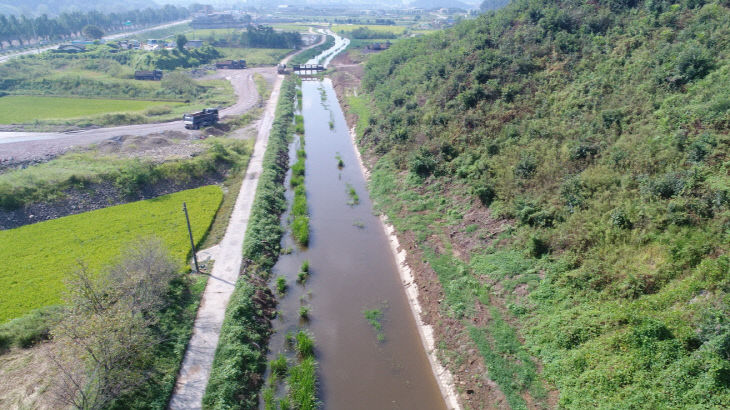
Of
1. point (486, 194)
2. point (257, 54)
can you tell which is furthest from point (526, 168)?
point (257, 54)

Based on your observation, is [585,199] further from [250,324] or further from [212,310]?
[212,310]

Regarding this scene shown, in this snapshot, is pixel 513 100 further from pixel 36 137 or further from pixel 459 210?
pixel 36 137

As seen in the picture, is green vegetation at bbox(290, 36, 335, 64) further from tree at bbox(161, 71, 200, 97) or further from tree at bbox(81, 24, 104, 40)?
tree at bbox(81, 24, 104, 40)

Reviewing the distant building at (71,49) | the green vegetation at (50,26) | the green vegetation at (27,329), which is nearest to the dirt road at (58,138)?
the green vegetation at (27,329)


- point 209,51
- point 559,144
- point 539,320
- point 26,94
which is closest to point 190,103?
point 26,94

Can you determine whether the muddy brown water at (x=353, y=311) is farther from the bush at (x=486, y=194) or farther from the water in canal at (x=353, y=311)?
the bush at (x=486, y=194)

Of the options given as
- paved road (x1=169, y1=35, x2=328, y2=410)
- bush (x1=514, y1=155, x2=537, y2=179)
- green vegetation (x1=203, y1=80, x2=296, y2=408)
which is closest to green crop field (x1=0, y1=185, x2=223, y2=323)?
paved road (x1=169, y1=35, x2=328, y2=410)
